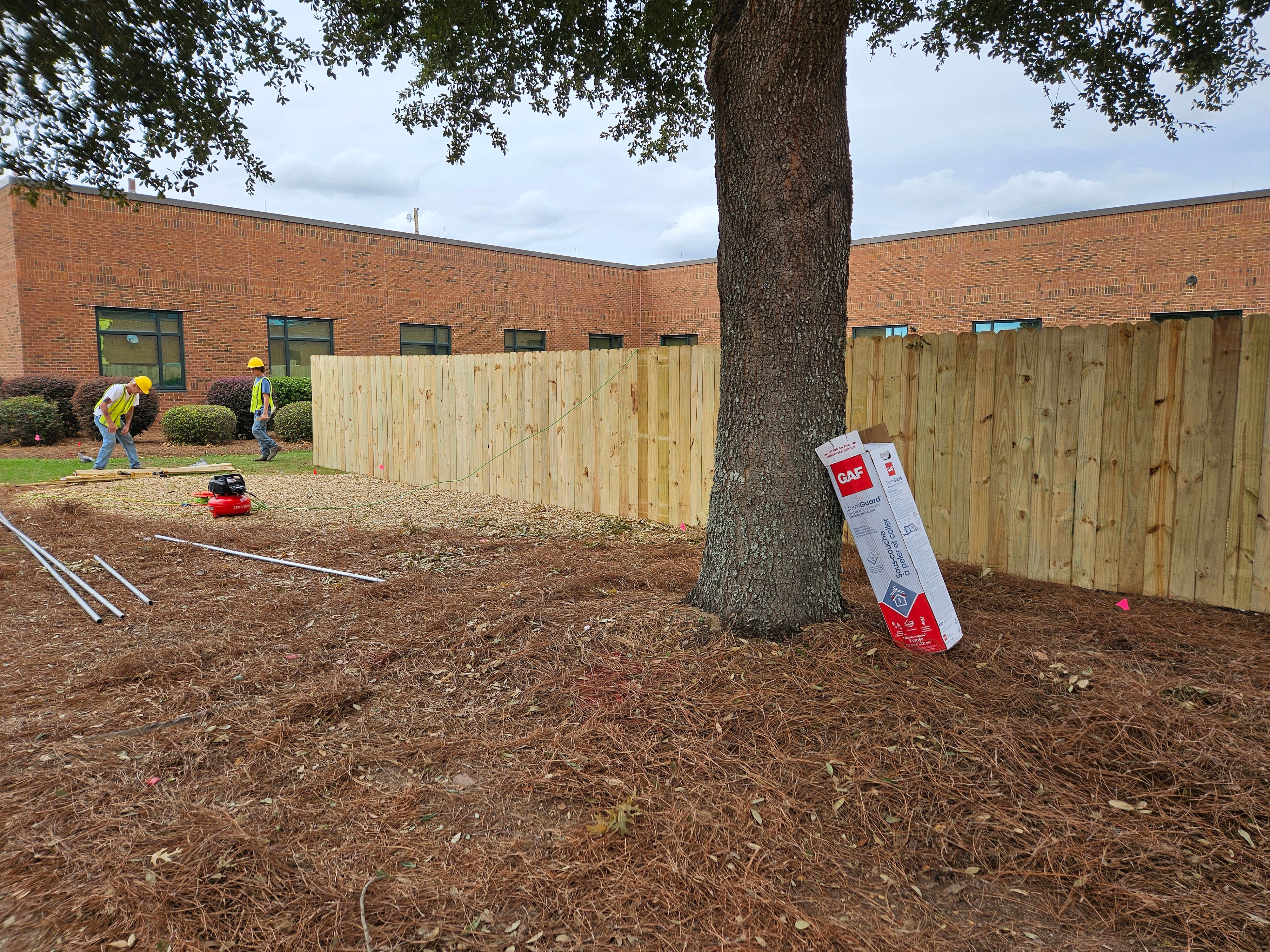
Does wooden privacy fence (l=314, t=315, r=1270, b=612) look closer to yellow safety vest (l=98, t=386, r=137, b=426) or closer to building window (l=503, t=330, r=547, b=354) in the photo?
A: yellow safety vest (l=98, t=386, r=137, b=426)

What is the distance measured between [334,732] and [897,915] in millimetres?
2258

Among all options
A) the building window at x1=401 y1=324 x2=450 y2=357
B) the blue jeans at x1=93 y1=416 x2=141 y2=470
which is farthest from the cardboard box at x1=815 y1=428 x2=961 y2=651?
the building window at x1=401 y1=324 x2=450 y2=357

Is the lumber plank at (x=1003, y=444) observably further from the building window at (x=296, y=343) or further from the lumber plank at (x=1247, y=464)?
the building window at (x=296, y=343)

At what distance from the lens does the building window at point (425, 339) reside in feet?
80.6

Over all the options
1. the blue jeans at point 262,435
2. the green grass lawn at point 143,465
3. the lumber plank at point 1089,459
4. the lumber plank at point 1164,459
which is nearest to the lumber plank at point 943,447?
the lumber plank at point 1089,459

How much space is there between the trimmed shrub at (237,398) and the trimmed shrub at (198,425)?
1.04 metres

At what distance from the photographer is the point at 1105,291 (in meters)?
20.8

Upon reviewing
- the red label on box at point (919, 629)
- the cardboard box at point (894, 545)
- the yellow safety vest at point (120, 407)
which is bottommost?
the red label on box at point (919, 629)

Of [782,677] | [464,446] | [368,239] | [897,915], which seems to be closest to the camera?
[897,915]

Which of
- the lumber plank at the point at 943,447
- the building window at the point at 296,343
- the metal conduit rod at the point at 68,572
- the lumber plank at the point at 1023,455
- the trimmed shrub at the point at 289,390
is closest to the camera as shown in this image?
the metal conduit rod at the point at 68,572

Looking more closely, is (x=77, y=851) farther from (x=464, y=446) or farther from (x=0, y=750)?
(x=464, y=446)

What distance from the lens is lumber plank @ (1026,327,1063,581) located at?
5.34 m

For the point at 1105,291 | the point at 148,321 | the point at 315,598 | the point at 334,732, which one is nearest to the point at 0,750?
the point at 334,732

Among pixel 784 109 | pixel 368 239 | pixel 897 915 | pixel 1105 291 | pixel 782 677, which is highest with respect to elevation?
pixel 368 239
